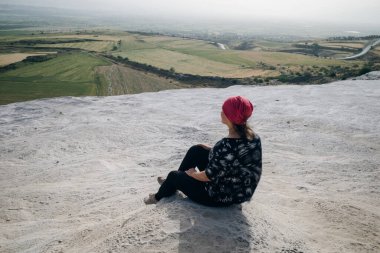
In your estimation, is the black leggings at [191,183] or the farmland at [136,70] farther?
the farmland at [136,70]

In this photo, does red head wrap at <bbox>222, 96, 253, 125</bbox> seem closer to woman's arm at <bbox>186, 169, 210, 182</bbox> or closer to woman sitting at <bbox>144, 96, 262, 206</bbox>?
woman sitting at <bbox>144, 96, 262, 206</bbox>

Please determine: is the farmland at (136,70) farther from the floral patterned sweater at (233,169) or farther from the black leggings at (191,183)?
the floral patterned sweater at (233,169)

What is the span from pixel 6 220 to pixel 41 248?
6.53ft

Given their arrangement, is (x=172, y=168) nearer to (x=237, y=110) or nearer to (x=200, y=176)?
(x=200, y=176)

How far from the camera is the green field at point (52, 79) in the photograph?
4338 centimetres

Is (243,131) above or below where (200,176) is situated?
above

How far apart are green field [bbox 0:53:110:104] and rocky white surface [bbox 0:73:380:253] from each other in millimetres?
29065

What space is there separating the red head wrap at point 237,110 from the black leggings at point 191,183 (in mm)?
1235

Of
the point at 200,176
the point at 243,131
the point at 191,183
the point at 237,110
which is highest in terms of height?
the point at 237,110

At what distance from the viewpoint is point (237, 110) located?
4613 millimetres

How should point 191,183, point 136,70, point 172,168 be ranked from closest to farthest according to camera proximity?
point 191,183
point 172,168
point 136,70

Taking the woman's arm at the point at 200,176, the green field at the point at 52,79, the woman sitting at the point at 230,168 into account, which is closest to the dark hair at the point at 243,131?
the woman sitting at the point at 230,168

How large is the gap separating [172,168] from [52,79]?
4982 centimetres

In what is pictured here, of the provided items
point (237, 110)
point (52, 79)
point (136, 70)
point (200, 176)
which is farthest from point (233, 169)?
point (136, 70)
